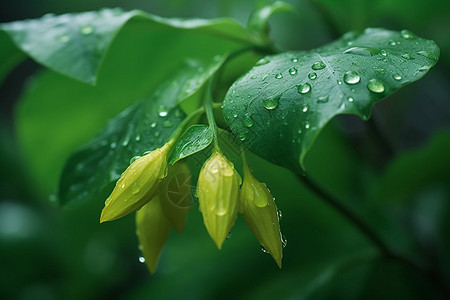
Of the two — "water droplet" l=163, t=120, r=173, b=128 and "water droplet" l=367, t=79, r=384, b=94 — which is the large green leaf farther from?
"water droplet" l=367, t=79, r=384, b=94

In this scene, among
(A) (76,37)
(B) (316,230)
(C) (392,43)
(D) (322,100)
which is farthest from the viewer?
(B) (316,230)

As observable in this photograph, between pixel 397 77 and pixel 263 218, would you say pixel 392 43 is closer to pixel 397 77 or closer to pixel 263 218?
pixel 397 77

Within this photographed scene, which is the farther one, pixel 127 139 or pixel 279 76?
pixel 127 139

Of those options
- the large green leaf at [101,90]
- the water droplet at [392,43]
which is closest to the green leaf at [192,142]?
the water droplet at [392,43]

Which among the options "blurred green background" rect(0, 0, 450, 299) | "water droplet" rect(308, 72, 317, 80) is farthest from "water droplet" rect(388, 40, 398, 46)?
"blurred green background" rect(0, 0, 450, 299)

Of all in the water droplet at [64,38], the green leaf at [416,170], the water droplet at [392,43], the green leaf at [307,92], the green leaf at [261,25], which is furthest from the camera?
the green leaf at [416,170]

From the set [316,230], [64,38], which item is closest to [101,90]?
[64,38]

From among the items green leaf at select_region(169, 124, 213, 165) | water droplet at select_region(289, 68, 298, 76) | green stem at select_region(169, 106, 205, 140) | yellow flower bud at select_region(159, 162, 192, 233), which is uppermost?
water droplet at select_region(289, 68, 298, 76)

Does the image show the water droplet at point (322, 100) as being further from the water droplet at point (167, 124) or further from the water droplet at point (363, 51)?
the water droplet at point (167, 124)
